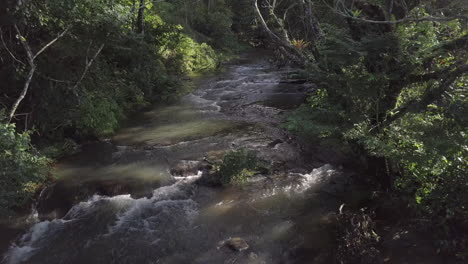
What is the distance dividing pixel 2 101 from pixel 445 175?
883cm

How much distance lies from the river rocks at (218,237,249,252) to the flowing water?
0.20ft

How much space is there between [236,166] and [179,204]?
1.47 metres

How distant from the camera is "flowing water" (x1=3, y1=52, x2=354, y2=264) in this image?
593 cm

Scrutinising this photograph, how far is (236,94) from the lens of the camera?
16.3 meters

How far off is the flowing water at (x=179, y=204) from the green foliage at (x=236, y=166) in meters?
0.24

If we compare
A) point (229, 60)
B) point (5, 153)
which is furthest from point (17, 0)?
point (229, 60)

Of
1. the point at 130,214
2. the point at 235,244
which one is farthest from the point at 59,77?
the point at 235,244

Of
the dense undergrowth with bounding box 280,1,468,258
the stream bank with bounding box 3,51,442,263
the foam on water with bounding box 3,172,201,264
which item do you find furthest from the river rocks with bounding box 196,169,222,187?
the dense undergrowth with bounding box 280,1,468,258

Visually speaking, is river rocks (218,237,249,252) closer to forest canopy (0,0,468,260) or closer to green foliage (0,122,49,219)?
forest canopy (0,0,468,260)

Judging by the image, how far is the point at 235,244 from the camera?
598 cm

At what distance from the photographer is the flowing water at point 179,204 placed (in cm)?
593

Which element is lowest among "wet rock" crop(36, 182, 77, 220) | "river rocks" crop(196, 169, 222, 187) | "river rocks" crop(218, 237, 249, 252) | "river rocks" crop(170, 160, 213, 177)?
"river rocks" crop(218, 237, 249, 252)

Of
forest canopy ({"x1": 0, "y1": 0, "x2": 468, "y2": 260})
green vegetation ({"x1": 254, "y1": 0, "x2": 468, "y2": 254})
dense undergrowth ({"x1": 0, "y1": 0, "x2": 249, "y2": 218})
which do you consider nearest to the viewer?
green vegetation ({"x1": 254, "y1": 0, "x2": 468, "y2": 254})

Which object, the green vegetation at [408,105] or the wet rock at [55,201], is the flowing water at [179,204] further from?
the green vegetation at [408,105]
